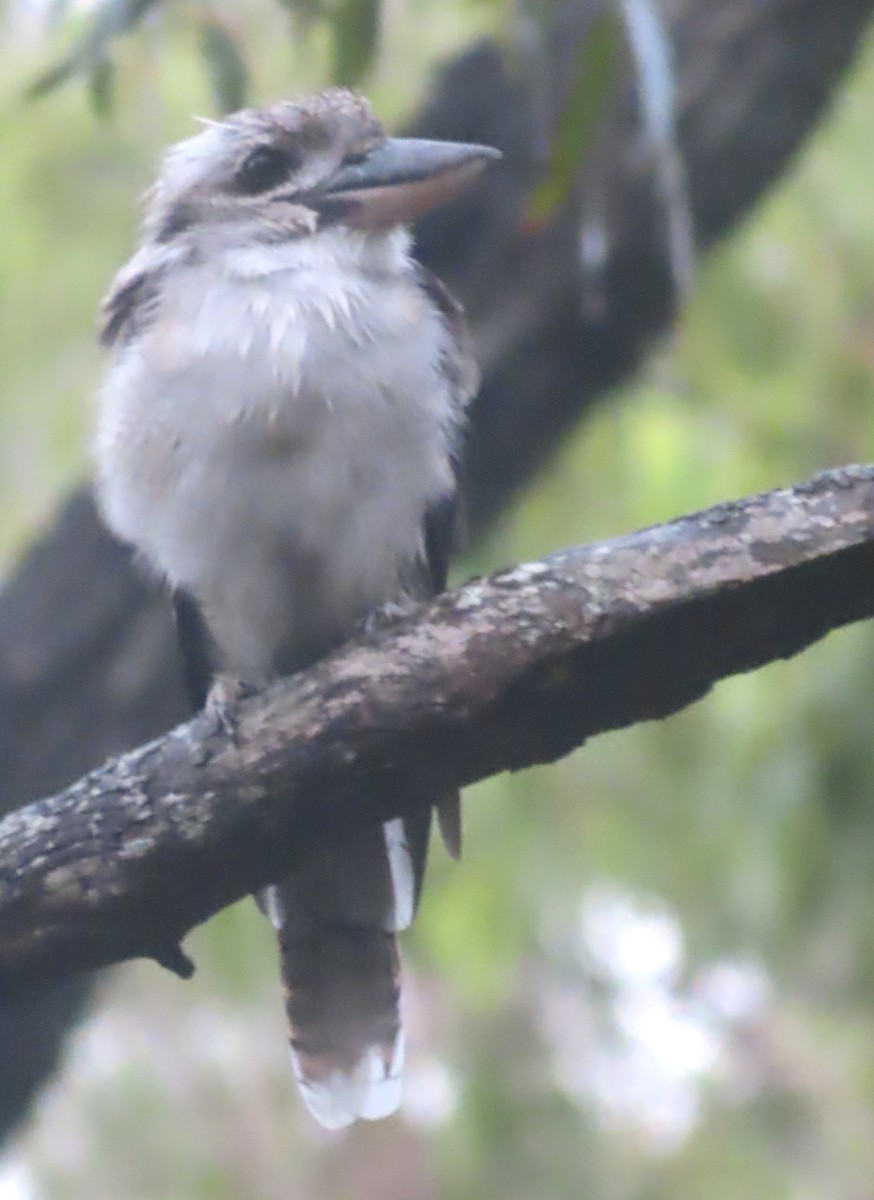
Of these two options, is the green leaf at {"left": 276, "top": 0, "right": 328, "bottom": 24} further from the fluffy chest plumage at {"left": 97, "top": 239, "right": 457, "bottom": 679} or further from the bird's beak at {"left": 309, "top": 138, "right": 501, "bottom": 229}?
the fluffy chest plumage at {"left": 97, "top": 239, "right": 457, "bottom": 679}

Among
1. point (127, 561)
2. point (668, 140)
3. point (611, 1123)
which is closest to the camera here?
point (668, 140)

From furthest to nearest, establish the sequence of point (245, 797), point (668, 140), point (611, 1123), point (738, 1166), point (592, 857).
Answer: point (611, 1123)
point (738, 1166)
point (592, 857)
point (668, 140)
point (245, 797)

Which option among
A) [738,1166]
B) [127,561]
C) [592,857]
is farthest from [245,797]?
[738,1166]

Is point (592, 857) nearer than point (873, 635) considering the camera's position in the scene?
No

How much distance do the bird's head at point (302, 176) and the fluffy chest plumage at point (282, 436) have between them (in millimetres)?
78

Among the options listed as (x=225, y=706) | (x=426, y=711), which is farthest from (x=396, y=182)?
(x=426, y=711)

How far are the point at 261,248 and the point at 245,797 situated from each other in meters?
0.89

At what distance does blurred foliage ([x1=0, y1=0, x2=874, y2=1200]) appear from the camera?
389cm

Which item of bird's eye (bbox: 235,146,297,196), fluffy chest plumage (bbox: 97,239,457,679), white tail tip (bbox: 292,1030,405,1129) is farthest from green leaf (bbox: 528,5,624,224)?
white tail tip (bbox: 292,1030,405,1129)

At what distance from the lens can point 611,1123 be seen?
18.4 feet

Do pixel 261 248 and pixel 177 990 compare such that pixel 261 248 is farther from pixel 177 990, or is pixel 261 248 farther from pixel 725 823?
pixel 177 990

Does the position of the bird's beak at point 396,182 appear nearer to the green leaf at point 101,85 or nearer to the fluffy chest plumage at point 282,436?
the fluffy chest plumage at point 282,436

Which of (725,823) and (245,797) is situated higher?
(245,797)

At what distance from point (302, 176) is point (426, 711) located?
1.05 m
